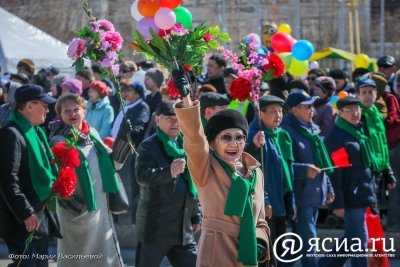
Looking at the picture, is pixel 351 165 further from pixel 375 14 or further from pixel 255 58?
pixel 375 14

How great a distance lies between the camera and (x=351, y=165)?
10.4 meters

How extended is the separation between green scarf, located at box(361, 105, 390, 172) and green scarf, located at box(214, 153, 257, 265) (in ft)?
13.5

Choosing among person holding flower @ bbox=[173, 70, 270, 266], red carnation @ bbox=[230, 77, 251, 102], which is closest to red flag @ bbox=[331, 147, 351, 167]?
red carnation @ bbox=[230, 77, 251, 102]

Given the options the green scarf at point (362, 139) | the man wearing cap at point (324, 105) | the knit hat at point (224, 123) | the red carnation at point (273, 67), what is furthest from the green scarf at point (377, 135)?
the knit hat at point (224, 123)

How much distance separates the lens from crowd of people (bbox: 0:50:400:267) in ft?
23.0

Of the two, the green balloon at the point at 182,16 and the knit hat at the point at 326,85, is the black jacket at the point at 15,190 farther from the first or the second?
the knit hat at the point at 326,85

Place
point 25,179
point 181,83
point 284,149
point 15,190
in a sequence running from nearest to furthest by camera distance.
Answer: point 181,83, point 15,190, point 25,179, point 284,149

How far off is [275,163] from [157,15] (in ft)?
8.59

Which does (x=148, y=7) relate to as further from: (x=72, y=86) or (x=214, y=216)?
(x=72, y=86)

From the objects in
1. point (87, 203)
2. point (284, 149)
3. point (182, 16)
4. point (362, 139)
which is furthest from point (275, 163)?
point (182, 16)

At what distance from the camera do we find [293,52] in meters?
15.9

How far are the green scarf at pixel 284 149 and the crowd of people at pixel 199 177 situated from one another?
1 centimetres

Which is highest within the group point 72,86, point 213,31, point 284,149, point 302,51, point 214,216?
point 302,51

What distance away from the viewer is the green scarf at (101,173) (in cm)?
926
